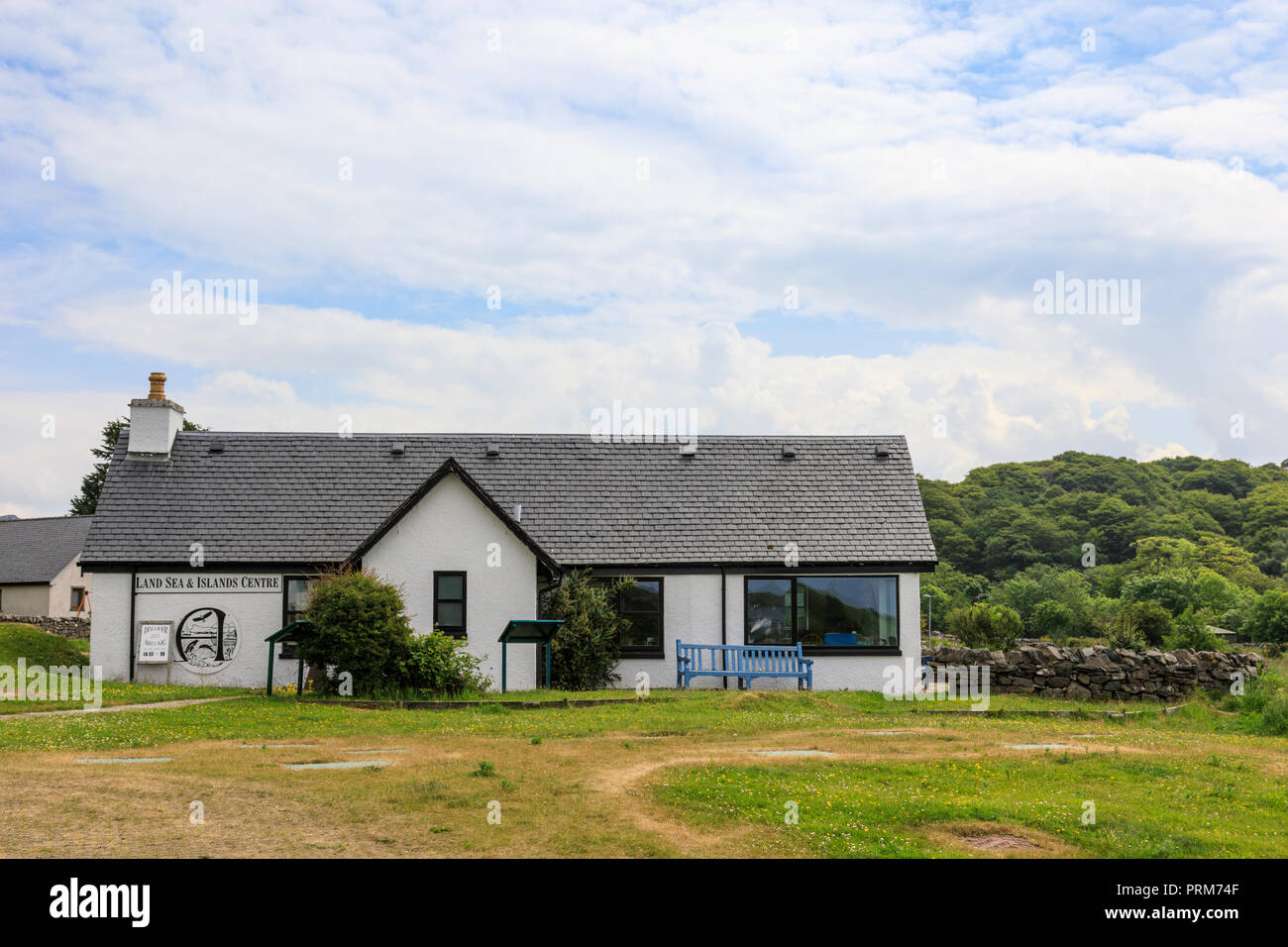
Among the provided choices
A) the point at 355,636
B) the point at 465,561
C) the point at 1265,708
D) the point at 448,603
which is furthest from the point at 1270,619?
the point at 355,636

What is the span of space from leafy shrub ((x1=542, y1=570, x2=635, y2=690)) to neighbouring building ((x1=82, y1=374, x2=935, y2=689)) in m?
0.51

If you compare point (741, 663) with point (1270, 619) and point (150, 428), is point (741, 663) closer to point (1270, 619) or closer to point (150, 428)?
point (150, 428)

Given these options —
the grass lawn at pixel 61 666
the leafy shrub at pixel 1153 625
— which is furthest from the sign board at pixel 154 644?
the leafy shrub at pixel 1153 625

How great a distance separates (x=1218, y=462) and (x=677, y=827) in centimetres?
9076

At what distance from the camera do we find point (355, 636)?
61.0ft

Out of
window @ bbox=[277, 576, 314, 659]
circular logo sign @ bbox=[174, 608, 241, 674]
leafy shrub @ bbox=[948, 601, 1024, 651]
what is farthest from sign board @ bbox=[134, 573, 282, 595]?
leafy shrub @ bbox=[948, 601, 1024, 651]

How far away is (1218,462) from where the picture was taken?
85.1 m

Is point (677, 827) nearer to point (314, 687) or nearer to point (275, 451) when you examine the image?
point (314, 687)

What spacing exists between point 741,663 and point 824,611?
263 centimetres

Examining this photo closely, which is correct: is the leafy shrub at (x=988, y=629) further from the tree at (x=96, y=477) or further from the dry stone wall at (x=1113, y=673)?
the tree at (x=96, y=477)

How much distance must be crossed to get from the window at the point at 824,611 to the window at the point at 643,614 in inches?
83.4

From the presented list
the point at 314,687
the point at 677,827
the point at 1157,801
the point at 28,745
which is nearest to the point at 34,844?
the point at 677,827
